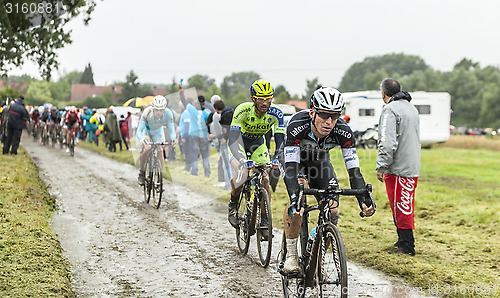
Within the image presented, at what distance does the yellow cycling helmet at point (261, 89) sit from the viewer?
7.23 m

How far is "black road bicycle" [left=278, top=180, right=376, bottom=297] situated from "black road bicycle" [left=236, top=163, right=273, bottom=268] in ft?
5.01

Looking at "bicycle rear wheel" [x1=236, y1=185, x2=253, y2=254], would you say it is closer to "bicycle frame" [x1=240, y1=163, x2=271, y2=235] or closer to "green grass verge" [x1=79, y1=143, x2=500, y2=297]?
"bicycle frame" [x1=240, y1=163, x2=271, y2=235]

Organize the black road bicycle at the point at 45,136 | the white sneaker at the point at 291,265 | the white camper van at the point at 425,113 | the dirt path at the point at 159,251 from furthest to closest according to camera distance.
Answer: the white camper van at the point at 425,113, the black road bicycle at the point at 45,136, the dirt path at the point at 159,251, the white sneaker at the point at 291,265

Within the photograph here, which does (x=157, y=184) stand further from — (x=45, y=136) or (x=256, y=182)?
(x=45, y=136)

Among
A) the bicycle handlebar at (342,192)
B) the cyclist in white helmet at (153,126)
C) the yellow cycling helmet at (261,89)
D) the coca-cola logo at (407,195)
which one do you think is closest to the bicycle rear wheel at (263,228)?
the yellow cycling helmet at (261,89)

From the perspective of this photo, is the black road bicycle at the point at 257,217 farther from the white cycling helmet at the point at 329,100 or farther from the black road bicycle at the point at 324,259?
the white cycling helmet at the point at 329,100

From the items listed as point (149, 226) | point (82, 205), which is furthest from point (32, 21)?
point (149, 226)

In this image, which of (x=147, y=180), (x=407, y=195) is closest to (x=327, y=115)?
(x=407, y=195)

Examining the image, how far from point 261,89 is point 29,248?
3682 mm

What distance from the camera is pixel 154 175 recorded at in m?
11.2

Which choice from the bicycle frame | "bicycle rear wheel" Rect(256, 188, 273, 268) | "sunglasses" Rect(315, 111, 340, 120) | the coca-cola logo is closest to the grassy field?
the coca-cola logo

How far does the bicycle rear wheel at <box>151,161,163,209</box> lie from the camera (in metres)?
10.9

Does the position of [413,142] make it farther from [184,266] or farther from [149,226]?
[149,226]

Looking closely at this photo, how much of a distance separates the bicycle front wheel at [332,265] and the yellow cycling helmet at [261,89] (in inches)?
119
